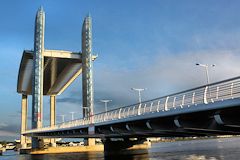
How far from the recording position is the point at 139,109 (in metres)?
36.2

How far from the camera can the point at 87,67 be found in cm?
12169

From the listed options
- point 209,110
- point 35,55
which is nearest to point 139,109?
point 209,110

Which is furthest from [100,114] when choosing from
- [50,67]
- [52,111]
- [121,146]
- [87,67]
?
[52,111]

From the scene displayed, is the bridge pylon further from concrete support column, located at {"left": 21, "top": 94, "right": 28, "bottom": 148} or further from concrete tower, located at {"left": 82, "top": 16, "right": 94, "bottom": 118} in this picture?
concrete support column, located at {"left": 21, "top": 94, "right": 28, "bottom": 148}

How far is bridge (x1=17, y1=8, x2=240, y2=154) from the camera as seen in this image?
23.6 m

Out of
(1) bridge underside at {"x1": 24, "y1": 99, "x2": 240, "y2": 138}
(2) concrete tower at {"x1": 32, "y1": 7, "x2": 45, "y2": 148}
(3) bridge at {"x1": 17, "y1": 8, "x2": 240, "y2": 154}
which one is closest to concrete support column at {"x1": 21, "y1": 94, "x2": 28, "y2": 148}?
(3) bridge at {"x1": 17, "y1": 8, "x2": 240, "y2": 154}

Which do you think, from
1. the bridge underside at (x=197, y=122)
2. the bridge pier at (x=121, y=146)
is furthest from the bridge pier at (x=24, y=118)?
the bridge underside at (x=197, y=122)

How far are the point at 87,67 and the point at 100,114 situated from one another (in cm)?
6952

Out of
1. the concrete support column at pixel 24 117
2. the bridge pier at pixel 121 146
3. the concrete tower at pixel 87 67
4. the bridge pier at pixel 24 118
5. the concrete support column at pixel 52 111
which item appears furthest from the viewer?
the concrete support column at pixel 52 111

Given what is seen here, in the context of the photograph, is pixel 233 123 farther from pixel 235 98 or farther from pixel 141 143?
pixel 141 143

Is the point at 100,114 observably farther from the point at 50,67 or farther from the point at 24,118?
the point at 24,118

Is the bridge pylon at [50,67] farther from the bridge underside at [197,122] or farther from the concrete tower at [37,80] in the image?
the bridge underside at [197,122]

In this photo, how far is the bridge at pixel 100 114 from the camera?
2359 cm

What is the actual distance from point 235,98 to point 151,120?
485 inches
